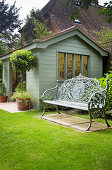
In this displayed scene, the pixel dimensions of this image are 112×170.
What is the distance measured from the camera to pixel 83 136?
4102 mm

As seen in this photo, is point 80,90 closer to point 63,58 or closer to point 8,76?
point 63,58

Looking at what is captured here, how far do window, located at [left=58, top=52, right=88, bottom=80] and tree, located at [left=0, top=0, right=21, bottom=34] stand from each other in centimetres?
1826

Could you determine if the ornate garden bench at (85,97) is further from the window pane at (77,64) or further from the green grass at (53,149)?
the window pane at (77,64)

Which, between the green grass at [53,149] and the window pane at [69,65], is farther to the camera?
the window pane at [69,65]

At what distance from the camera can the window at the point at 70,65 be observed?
8508 millimetres

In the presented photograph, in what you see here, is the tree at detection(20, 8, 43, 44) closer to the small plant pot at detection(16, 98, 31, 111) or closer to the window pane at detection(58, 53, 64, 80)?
the window pane at detection(58, 53, 64, 80)

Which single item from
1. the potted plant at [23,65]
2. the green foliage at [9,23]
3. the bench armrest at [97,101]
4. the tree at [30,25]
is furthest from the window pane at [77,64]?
the green foliage at [9,23]

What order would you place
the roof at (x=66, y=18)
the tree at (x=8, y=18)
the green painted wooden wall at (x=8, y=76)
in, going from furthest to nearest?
the tree at (x=8, y=18)
the roof at (x=66, y=18)
the green painted wooden wall at (x=8, y=76)

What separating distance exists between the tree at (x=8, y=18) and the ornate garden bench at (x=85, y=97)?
807 inches

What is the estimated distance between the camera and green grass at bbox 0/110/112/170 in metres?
2.79

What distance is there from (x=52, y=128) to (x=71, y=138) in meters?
0.90

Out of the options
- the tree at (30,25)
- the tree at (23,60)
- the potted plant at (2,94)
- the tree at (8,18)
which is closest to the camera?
the tree at (23,60)

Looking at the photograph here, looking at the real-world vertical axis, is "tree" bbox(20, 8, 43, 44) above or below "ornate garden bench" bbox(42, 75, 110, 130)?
above

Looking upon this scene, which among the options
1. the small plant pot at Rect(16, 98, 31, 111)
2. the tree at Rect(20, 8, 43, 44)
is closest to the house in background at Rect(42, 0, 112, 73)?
the tree at Rect(20, 8, 43, 44)
